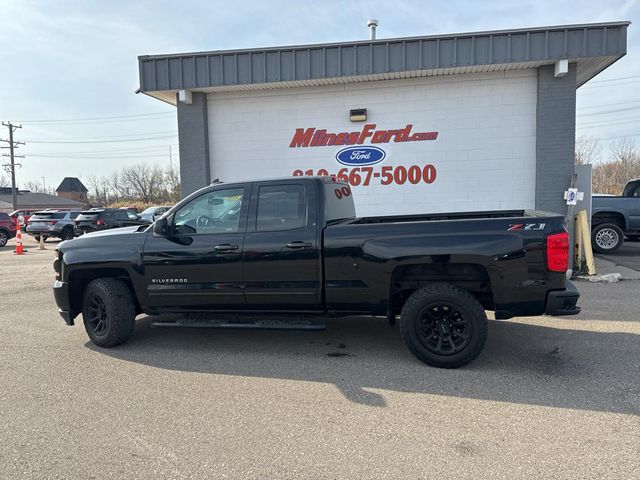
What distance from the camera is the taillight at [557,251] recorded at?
4.08 metres

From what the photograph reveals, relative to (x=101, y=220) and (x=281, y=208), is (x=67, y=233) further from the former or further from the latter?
(x=281, y=208)

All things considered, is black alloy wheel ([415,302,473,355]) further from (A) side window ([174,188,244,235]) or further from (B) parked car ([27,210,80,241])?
(B) parked car ([27,210,80,241])

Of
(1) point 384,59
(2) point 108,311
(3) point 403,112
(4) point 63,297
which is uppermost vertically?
(1) point 384,59

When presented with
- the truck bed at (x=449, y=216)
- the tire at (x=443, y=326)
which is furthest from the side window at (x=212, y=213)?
the tire at (x=443, y=326)

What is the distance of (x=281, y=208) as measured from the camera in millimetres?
4852

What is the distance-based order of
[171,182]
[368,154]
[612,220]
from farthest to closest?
1. [171,182]
2. [612,220]
3. [368,154]

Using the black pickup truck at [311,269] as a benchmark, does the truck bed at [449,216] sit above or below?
above

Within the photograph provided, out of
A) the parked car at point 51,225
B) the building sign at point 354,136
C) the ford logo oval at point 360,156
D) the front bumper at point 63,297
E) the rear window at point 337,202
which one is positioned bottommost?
the front bumper at point 63,297

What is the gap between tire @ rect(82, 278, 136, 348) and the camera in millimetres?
5059

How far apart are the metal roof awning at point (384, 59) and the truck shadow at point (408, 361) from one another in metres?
5.38

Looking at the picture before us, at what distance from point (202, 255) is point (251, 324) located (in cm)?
92

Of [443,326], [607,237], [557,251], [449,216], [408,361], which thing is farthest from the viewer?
[607,237]

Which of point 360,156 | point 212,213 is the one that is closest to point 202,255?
point 212,213

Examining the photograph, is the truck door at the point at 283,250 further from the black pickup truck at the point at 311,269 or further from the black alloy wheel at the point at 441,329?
the black alloy wheel at the point at 441,329
